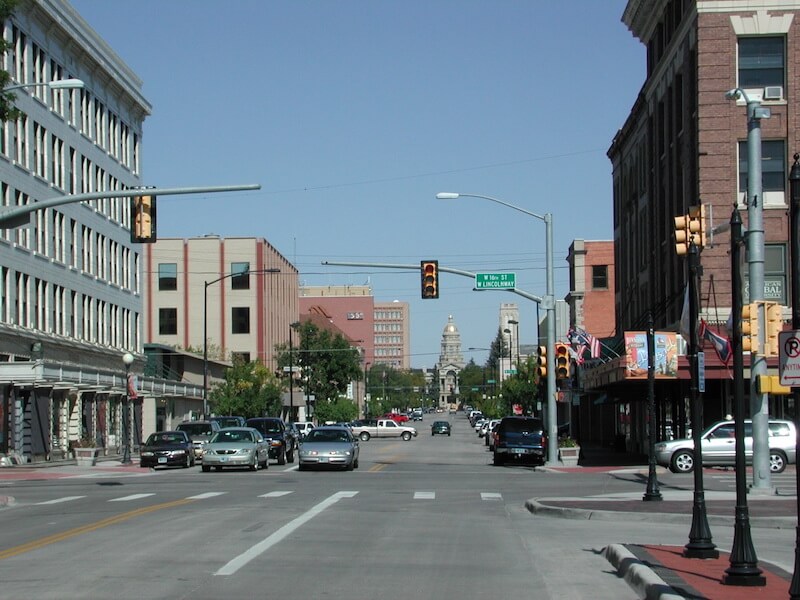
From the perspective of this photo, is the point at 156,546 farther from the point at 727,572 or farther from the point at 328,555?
the point at 727,572

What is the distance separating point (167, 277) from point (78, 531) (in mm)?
91495

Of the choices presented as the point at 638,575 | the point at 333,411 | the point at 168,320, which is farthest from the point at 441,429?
the point at 638,575

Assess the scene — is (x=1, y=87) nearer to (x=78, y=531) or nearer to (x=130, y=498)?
(x=130, y=498)

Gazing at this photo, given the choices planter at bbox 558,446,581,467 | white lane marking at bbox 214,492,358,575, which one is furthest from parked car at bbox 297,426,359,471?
white lane marking at bbox 214,492,358,575

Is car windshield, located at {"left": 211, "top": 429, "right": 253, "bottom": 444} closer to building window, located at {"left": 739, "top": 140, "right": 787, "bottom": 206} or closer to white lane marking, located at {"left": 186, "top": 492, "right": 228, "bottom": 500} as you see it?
white lane marking, located at {"left": 186, "top": 492, "right": 228, "bottom": 500}

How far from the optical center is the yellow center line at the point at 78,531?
56.5 ft

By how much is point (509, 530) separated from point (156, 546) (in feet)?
20.5

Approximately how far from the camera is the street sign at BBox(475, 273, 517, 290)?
4034 cm

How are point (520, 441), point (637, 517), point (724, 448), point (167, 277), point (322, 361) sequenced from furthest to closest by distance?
point (322, 361) < point (167, 277) < point (520, 441) < point (724, 448) < point (637, 517)

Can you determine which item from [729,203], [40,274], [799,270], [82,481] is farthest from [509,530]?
[40,274]

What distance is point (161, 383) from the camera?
72062mm

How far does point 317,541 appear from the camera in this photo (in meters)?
18.5

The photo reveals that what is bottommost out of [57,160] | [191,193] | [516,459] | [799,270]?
[516,459]

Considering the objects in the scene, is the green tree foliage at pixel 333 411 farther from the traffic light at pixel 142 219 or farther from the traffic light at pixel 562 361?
the traffic light at pixel 142 219
